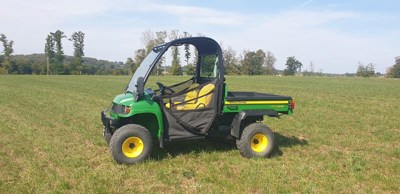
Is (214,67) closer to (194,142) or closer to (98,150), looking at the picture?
(194,142)

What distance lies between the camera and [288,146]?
7695mm

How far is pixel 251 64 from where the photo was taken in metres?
95.4

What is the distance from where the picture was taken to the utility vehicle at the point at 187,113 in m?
6.04

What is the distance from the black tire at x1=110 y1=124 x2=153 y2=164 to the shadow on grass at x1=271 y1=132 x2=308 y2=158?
8.11 feet

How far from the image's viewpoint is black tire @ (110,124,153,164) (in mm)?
5910

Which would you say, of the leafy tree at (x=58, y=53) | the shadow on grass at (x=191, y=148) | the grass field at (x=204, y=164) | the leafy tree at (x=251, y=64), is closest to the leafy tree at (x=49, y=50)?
the leafy tree at (x=58, y=53)

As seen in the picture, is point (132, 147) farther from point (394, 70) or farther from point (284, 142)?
point (394, 70)

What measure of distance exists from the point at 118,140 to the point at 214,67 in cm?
223

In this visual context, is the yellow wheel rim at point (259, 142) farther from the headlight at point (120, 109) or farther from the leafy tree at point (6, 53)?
the leafy tree at point (6, 53)

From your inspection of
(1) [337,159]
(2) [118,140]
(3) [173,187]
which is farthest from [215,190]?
(1) [337,159]

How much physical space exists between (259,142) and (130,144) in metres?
2.38

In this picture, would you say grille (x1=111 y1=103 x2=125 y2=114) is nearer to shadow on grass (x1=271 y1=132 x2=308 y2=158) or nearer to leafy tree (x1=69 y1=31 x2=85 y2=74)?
shadow on grass (x1=271 y1=132 x2=308 y2=158)

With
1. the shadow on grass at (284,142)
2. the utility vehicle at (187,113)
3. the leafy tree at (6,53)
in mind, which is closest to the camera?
the utility vehicle at (187,113)

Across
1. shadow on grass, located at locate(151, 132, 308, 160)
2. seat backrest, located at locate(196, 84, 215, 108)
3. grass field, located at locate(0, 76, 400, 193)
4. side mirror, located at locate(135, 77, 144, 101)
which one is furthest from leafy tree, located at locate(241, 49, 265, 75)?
side mirror, located at locate(135, 77, 144, 101)
